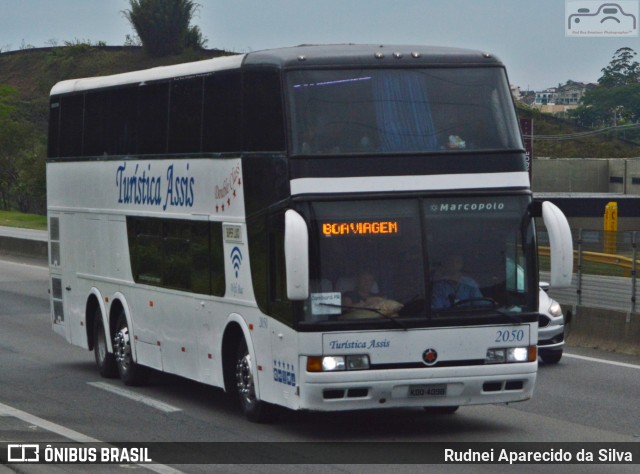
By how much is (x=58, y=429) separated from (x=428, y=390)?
3.53 metres

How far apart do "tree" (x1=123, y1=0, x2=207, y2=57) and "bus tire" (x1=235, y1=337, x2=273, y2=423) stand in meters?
134

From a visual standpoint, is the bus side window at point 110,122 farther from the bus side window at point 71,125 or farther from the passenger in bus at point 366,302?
the passenger in bus at point 366,302

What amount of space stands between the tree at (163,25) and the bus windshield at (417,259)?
13560 cm

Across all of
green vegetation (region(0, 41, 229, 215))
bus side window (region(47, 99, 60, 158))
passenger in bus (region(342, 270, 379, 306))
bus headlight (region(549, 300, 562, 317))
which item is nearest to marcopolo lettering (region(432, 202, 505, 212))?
passenger in bus (region(342, 270, 379, 306))

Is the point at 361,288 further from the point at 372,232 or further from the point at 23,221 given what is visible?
the point at 23,221

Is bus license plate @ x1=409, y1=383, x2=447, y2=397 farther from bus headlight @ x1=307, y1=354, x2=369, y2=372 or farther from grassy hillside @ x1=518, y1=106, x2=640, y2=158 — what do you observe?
grassy hillside @ x1=518, y1=106, x2=640, y2=158

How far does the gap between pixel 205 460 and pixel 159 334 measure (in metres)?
4.58

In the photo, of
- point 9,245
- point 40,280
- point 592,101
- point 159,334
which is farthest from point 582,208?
point 592,101

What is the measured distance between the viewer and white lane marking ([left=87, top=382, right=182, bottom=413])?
14.5 metres

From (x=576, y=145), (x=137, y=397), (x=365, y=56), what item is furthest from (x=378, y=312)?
(x=576, y=145)

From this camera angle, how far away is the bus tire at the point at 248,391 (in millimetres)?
12953

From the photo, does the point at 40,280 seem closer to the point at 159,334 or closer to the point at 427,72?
the point at 159,334

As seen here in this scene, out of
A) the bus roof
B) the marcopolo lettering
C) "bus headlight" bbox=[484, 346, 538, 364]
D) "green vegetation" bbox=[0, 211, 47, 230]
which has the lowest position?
"green vegetation" bbox=[0, 211, 47, 230]

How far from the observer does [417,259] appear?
463 inches
